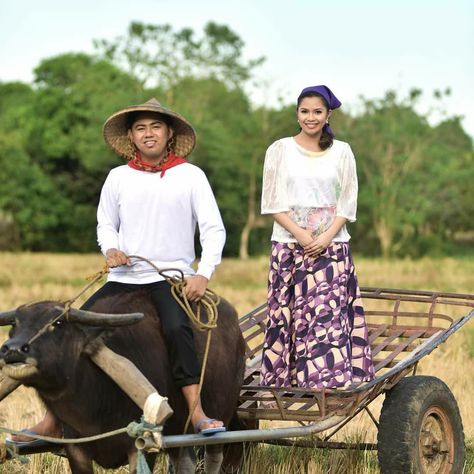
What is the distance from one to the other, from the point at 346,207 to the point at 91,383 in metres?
1.79

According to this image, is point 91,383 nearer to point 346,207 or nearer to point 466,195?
point 346,207

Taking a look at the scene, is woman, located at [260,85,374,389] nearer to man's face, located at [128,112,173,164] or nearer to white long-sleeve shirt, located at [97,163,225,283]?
white long-sleeve shirt, located at [97,163,225,283]

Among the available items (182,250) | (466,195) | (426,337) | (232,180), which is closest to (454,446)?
(426,337)

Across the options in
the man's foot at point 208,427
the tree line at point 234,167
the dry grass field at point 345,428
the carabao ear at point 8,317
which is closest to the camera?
the carabao ear at point 8,317

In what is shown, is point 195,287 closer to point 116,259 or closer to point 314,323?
point 116,259

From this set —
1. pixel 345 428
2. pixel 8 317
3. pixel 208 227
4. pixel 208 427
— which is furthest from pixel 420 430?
pixel 8 317

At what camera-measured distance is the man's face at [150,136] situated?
4.70 m

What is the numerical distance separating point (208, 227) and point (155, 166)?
1.31ft

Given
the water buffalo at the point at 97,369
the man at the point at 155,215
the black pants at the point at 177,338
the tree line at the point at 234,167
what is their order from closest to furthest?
the water buffalo at the point at 97,369
the black pants at the point at 177,338
the man at the point at 155,215
the tree line at the point at 234,167

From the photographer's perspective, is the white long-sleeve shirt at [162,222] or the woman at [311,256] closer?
the white long-sleeve shirt at [162,222]

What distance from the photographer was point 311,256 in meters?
5.08

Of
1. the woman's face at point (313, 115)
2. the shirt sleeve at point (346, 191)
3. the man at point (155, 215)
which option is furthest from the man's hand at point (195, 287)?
the woman's face at point (313, 115)

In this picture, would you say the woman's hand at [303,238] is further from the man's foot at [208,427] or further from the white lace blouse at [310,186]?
the man's foot at [208,427]

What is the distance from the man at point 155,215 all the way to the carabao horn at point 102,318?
60 cm
